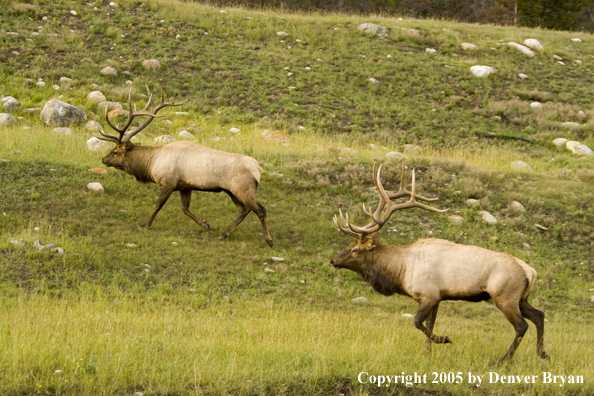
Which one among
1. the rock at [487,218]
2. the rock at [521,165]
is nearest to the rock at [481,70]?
the rock at [521,165]

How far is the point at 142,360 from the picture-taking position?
6.96 meters

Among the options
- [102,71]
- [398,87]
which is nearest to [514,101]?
[398,87]

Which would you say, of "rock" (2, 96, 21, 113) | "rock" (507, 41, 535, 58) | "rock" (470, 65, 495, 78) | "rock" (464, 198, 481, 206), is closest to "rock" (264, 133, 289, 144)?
"rock" (464, 198, 481, 206)

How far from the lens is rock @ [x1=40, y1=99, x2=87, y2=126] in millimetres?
17109

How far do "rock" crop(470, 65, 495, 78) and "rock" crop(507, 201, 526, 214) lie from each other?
1088 centimetres

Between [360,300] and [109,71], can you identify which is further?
[109,71]

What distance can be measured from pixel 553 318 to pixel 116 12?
743 inches

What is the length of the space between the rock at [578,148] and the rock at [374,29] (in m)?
9.15

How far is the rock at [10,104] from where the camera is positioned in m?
17.7

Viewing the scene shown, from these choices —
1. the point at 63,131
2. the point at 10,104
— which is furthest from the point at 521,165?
the point at 10,104

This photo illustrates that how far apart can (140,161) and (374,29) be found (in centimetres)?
1627

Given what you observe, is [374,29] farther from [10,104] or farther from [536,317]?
[536,317]

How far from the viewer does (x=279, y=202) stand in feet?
46.2

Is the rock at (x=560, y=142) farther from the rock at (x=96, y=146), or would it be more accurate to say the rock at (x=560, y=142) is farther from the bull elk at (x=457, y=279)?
the bull elk at (x=457, y=279)
